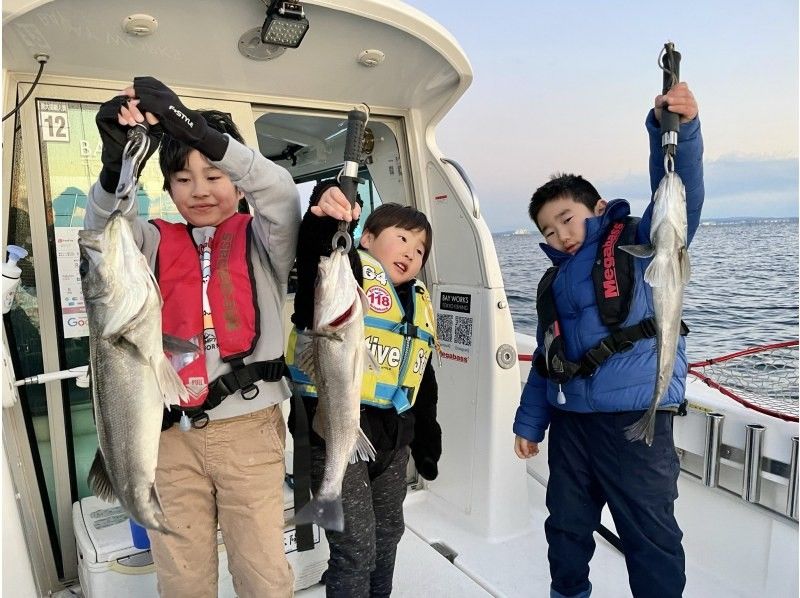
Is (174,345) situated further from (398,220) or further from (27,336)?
(27,336)

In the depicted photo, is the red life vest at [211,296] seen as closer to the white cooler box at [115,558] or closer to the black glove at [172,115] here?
the black glove at [172,115]

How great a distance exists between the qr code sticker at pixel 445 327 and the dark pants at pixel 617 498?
1502 mm

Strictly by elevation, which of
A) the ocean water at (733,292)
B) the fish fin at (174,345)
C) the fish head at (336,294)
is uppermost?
the fish head at (336,294)

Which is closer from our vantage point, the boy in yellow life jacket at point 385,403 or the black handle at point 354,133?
the black handle at point 354,133

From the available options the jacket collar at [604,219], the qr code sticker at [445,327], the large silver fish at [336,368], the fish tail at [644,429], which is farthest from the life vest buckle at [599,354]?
the qr code sticker at [445,327]

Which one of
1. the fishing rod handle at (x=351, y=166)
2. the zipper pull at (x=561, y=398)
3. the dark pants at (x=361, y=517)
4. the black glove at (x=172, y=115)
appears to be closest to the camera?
the black glove at (x=172, y=115)

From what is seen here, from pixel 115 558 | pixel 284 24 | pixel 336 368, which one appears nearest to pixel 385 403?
pixel 336 368

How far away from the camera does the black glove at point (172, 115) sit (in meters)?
1.53

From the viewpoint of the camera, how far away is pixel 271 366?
6.81ft

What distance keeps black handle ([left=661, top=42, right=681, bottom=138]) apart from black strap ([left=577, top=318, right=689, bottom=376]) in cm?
83

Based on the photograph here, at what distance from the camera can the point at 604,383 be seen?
2.41 metres

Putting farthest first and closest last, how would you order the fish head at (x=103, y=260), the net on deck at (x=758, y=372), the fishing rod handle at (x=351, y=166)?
the net on deck at (x=758, y=372)
the fishing rod handle at (x=351, y=166)
the fish head at (x=103, y=260)

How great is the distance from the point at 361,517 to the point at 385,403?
471mm

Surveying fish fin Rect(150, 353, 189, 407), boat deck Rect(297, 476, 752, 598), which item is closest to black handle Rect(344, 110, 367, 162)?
fish fin Rect(150, 353, 189, 407)
